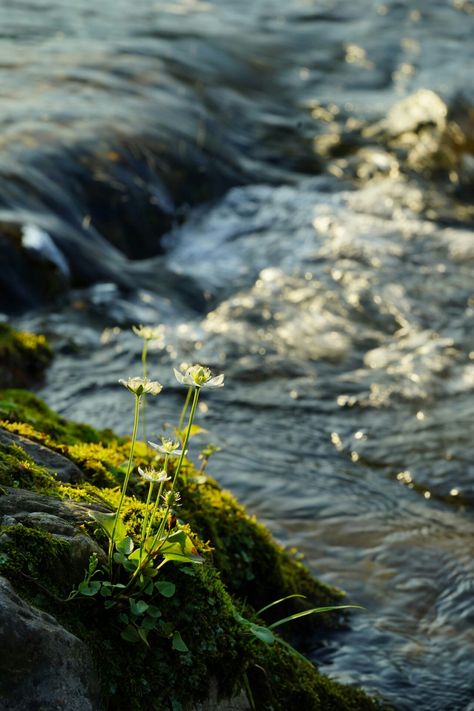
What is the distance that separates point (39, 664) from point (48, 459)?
1020mm

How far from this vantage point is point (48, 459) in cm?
319

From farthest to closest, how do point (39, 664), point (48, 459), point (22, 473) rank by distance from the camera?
point (48, 459)
point (22, 473)
point (39, 664)

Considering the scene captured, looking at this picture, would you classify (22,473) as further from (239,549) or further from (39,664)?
(239,549)

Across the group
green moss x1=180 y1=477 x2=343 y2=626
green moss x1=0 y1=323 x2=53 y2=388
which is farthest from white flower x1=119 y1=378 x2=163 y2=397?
green moss x1=0 y1=323 x2=53 y2=388

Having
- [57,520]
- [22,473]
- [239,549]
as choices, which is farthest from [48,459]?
[239,549]

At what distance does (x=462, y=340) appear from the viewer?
8.49 meters

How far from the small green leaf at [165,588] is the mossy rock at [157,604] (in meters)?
0.07


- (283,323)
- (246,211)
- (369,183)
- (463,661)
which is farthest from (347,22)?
(463,661)

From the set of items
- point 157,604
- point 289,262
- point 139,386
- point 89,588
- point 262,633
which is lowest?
point 289,262

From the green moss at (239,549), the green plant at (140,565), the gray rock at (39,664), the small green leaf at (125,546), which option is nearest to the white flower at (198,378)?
the green plant at (140,565)

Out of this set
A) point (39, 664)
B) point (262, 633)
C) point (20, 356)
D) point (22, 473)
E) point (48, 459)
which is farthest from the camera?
point (20, 356)

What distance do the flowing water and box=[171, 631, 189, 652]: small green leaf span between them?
5.13ft

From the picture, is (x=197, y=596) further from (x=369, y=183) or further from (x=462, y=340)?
(x=369, y=183)

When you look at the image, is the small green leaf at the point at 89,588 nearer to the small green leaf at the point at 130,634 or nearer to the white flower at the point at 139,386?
the small green leaf at the point at 130,634
